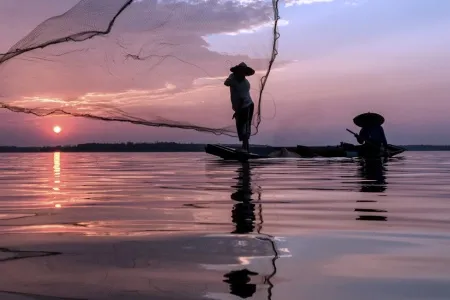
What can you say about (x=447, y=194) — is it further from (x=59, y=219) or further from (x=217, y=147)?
(x=217, y=147)

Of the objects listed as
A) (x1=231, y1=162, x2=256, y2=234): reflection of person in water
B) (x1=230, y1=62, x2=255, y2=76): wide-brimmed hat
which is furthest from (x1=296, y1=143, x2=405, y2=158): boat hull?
(x1=231, y1=162, x2=256, y2=234): reflection of person in water

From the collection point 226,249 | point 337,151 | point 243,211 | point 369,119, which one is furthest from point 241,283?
point 337,151

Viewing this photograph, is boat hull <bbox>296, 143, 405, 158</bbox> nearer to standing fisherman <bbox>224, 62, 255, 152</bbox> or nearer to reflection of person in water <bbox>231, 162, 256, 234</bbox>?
standing fisherman <bbox>224, 62, 255, 152</bbox>

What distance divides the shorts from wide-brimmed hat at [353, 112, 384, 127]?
663 centimetres

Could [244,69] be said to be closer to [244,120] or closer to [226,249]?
[244,120]

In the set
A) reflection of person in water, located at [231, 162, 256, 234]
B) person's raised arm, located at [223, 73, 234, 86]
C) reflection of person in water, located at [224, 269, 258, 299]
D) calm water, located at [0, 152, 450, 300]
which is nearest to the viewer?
reflection of person in water, located at [224, 269, 258, 299]

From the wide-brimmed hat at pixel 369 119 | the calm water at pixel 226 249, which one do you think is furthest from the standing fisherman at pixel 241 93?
the calm water at pixel 226 249

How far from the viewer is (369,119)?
84.9ft

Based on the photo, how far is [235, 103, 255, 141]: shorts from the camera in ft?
67.2

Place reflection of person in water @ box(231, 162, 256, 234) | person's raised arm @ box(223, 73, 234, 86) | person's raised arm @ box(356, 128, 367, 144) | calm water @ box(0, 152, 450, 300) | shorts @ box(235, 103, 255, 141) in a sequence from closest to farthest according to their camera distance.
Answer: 1. calm water @ box(0, 152, 450, 300)
2. reflection of person in water @ box(231, 162, 256, 234)
3. person's raised arm @ box(223, 73, 234, 86)
4. shorts @ box(235, 103, 255, 141)
5. person's raised arm @ box(356, 128, 367, 144)

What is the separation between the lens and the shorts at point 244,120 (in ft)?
67.2

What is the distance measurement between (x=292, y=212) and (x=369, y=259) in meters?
2.39

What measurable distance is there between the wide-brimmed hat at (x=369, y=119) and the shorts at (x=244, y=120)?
21.8 ft

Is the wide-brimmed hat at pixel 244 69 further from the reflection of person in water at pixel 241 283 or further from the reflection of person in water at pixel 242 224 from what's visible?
the reflection of person in water at pixel 241 283
